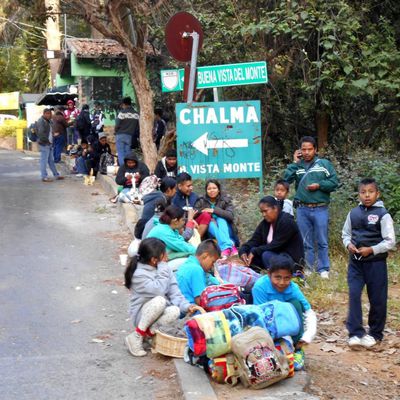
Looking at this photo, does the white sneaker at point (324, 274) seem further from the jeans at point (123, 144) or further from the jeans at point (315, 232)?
the jeans at point (123, 144)

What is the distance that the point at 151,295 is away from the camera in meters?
6.39

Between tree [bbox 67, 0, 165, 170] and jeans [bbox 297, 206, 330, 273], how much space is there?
236 inches

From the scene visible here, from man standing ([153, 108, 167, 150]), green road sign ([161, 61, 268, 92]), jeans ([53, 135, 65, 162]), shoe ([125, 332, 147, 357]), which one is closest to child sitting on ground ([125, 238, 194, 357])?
shoe ([125, 332, 147, 357])

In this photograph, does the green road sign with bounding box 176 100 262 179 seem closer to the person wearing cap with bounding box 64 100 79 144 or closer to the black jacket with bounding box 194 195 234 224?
the black jacket with bounding box 194 195 234 224

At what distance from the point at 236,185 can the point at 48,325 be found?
7.98m

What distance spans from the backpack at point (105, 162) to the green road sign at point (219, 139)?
7.91 m

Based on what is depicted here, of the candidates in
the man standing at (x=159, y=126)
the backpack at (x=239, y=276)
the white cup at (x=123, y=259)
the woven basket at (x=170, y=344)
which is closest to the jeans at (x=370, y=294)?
the backpack at (x=239, y=276)

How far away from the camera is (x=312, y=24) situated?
12.3 m

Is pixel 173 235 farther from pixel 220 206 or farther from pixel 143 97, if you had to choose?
pixel 143 97

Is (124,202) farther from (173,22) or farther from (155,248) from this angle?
(155,248)

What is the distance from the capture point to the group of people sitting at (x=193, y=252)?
19.7 ft

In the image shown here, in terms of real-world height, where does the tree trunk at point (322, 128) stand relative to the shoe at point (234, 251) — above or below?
above

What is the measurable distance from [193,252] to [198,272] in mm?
1390

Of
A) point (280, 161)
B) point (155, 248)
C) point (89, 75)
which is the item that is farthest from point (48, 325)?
point (89, 75)
